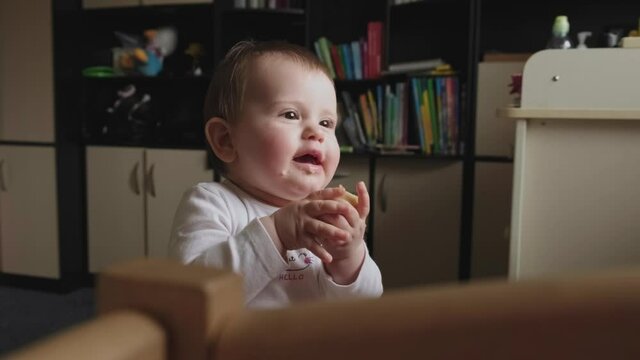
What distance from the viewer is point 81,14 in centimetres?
303

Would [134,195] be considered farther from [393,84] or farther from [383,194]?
[393,84]

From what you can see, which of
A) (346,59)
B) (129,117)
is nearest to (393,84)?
(346,59)

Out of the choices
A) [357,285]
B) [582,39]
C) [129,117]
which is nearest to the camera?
[357,285]

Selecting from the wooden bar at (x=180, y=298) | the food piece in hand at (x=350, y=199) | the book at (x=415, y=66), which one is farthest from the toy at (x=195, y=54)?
the wooden bar at (x=180, y=298)

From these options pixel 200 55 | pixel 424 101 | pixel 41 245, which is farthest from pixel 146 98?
pixel 424 101

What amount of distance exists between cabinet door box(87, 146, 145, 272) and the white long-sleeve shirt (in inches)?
87.3

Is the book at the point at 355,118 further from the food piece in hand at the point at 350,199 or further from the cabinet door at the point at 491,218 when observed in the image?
the food piece in hand at the point at 350,199

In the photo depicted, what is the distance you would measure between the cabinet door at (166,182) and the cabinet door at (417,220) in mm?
822

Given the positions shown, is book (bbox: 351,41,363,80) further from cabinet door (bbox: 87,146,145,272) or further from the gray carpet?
the gray carpet

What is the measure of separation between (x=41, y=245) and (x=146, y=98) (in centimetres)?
90

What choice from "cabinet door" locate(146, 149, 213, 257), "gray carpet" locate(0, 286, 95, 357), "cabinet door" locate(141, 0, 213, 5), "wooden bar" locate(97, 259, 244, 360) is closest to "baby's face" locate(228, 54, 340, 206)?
"wooden bar" locate(97, 259, 244, 360)

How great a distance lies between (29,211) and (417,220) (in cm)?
192

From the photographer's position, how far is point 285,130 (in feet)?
2.43

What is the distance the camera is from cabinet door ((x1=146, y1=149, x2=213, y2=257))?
278cm
